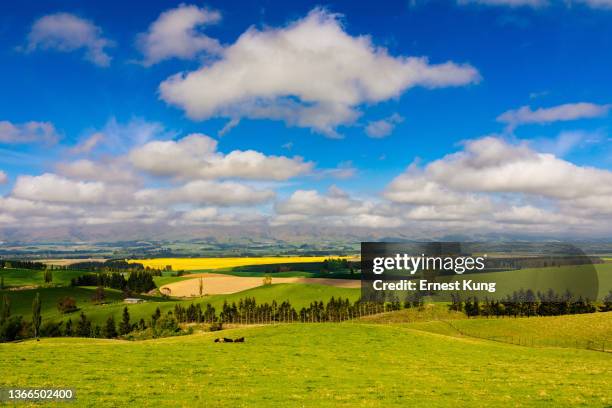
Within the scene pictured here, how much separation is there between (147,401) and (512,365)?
109ft

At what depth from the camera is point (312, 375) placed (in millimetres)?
32469

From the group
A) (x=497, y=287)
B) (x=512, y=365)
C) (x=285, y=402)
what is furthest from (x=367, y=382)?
(x=497, y=287)

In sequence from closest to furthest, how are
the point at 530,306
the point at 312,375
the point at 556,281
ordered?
the point at 312,375 < the point at 530,306 < the point at 556,281

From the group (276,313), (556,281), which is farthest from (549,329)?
(276,313)

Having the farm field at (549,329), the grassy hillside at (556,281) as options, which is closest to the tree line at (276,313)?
the grassy hillside at (556,281)

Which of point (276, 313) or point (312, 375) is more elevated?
point (312, 375)

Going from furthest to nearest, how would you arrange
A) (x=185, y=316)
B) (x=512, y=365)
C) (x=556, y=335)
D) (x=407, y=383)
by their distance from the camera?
1. (x=185, y=316)
2. (x=556, y=335)
3. (x=512, y=365)
4. (x=407, y=383)

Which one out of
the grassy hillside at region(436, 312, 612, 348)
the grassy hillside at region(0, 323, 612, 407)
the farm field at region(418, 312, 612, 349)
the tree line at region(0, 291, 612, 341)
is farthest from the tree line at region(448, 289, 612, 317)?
the grassy hillside at region(0, 323, 612, 407)

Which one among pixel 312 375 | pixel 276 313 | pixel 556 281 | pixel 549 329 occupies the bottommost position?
pixel 276 313

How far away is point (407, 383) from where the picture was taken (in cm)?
3005

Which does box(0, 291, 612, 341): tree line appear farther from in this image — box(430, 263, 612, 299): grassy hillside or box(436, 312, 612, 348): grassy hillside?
box(436, 312, 612, 348): grassy hillside

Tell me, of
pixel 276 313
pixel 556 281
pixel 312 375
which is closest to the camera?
pixel 312 375

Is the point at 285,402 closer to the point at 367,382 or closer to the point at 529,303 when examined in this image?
the point at 367,382

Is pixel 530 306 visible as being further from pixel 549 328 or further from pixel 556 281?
pixel 549 328
